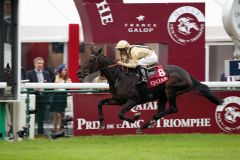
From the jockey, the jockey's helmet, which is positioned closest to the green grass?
the jockey

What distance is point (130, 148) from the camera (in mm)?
16641

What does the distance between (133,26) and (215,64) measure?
22.4 ft

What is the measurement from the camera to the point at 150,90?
64.4 ft

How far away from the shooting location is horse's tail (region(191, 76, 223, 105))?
19.9 m

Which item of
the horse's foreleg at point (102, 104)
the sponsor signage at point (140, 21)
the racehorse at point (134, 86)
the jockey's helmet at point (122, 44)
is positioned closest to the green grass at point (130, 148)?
the horse's foreleg at point (102, 104)

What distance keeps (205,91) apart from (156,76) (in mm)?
1108

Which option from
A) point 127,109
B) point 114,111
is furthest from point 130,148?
point 114,111

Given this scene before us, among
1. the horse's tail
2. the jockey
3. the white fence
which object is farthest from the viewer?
the horse's tail

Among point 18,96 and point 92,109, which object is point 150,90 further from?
point 18,96

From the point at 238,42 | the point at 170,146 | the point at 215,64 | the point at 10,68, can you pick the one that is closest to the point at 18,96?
the point at 10,68

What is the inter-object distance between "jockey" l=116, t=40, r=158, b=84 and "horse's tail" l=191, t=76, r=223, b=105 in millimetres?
1103

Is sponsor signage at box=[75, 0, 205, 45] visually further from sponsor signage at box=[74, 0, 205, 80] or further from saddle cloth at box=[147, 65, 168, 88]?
saddle cloth at box=[147, 65, 168, 88]

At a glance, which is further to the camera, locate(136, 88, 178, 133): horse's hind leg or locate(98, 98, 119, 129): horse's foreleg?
locate(136, 88, 178, 133): horse's hind leg

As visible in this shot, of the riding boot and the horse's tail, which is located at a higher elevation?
the riding boot
